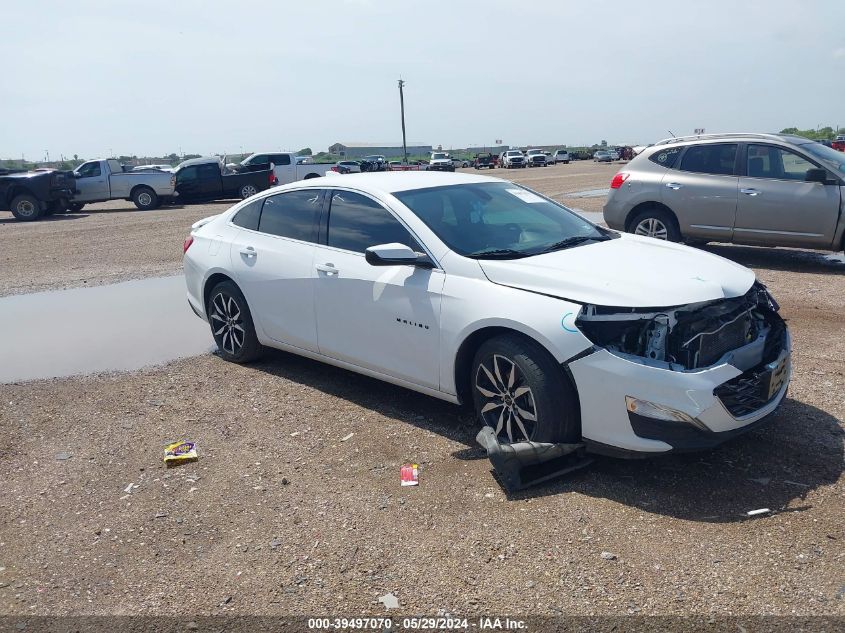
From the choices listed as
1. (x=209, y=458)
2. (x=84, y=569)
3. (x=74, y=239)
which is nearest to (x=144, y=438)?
(x=209, y=458)

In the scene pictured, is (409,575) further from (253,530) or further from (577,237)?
(577,237)

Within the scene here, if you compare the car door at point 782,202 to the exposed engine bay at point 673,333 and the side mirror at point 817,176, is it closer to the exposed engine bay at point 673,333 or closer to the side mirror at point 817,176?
the side mirror at point 817,176

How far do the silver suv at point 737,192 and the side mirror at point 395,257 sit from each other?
6.83 metres

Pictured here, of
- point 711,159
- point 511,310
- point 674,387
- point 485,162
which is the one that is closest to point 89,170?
point 711,159

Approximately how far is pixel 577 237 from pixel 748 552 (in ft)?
8.21

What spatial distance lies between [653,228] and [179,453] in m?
8.05

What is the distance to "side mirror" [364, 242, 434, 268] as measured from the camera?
15.4 feet

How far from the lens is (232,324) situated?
6469mm

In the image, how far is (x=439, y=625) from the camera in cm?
305

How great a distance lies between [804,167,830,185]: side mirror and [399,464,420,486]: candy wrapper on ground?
25.0ft

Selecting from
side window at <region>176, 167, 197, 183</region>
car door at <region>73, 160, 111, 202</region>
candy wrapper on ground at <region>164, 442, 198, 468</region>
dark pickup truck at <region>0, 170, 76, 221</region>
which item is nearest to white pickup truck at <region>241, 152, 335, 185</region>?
side window at <region>176, 167, 197, 183</region>

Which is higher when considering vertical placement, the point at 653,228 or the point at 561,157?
the point at 561,157

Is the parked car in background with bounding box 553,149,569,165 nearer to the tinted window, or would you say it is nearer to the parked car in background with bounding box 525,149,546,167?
the parked car in background with bounding box 525,149,546,167

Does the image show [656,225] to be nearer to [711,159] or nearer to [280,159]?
[711,159]
